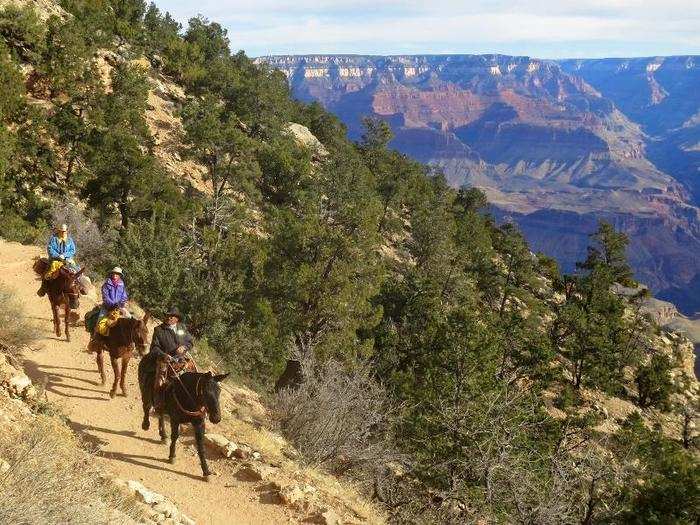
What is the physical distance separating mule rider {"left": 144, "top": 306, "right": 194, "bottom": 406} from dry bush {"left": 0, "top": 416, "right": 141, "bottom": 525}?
173 centimetres

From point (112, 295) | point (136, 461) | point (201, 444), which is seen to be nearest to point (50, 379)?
point (112, 295)

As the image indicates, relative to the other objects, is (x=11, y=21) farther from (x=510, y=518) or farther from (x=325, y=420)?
(x=510, y=518)

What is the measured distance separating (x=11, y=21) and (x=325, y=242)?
25310 mm

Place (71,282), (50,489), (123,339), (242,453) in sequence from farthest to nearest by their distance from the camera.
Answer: (71,282), (123,339), (242,453), (50,489)

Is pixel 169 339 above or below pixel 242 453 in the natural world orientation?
above

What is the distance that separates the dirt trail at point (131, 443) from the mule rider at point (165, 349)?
112 cm

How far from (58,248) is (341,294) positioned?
11.4 metres

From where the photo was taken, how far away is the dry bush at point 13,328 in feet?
36.6

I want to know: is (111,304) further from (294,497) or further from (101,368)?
(294,497)

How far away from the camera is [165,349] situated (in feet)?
31.1

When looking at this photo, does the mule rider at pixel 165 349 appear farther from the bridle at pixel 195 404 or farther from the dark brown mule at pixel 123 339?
the dark brown mule at pixel 123 339

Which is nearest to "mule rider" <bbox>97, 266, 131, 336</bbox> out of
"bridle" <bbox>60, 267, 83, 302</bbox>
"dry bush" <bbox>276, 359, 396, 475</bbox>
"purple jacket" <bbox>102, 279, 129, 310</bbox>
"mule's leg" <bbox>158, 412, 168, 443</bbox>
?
"purple jacket" <bbox>102, 279, 129, 310</bbox>

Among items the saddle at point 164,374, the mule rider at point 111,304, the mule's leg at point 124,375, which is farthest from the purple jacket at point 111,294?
the saddle at point 164,374

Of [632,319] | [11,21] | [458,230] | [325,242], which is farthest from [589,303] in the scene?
[11,21]
